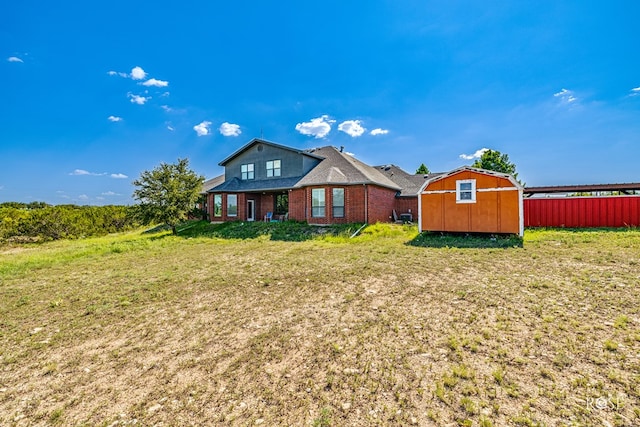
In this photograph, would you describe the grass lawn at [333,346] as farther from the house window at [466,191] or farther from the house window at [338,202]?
the house window at [338,202]

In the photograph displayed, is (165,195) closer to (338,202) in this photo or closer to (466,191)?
(338,202)

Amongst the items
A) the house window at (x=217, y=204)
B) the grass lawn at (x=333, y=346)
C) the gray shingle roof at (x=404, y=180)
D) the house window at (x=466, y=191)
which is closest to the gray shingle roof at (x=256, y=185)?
the house window at (x=217, y=204)

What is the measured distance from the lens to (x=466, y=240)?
38.7 ft

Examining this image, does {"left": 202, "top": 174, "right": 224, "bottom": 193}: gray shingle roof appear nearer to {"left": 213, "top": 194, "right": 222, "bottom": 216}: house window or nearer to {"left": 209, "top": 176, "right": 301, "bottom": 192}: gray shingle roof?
{"left": 213, "top": 194, "right": 222, "bottom": 216}: house window

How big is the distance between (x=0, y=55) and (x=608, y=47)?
2463 cm

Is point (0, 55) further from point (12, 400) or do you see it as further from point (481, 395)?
point (481, 395)

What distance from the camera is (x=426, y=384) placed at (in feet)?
9.75

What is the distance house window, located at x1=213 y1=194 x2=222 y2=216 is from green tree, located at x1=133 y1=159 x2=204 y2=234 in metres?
2.34

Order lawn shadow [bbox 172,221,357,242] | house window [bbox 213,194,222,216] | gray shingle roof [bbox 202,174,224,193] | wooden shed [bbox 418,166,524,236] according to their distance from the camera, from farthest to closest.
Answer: gray shingle roof [bbox 202,174,224,193], house window [bbox 213,194,222,216], lawn shadow [bbox 172,221,357,242], wooden shed [bbox 418,166,524,236]

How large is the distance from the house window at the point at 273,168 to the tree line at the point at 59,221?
9241 mm

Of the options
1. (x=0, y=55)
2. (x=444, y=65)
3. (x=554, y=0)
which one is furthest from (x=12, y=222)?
(x=554, y=0)

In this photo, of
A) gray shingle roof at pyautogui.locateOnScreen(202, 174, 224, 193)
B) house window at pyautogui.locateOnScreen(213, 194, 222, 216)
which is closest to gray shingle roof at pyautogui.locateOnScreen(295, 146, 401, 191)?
house window at pyautogui.locateOnScreen(213, 194, 222, 216)

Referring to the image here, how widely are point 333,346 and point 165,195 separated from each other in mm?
18381

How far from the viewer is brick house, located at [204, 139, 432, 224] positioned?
17047 mm
